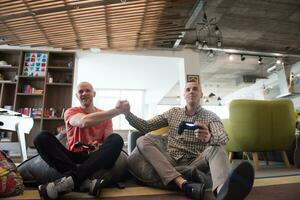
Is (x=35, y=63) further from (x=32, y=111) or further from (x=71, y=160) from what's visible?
(x=71, y=160)

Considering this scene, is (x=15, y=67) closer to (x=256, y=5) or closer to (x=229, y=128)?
(x=229, y=128)

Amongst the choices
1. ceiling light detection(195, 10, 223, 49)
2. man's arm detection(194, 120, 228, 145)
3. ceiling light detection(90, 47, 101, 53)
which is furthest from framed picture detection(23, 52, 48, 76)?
man's arm detection(194, 120, 228, 145)

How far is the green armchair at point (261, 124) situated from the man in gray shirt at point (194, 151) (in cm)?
111

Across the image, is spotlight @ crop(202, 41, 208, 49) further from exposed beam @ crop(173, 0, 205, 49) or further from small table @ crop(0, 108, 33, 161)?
small table @ crop(0, 108, 33, 161)

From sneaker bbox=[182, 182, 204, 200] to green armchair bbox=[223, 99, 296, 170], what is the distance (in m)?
1.72

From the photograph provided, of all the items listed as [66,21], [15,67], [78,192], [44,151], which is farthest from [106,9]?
[15,67]

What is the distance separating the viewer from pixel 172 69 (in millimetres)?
6723

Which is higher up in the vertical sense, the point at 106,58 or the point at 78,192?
the point at 106,58

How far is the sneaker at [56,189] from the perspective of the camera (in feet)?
5.08

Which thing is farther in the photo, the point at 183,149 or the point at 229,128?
the point at 229,128

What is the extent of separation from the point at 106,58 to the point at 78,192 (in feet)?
14.7

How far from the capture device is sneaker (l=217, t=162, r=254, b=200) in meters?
1.26

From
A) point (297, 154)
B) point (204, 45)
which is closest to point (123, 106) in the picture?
point (297, 154)

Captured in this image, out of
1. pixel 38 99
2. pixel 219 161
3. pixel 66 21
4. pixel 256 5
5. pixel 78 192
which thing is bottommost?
pixel 78 192
